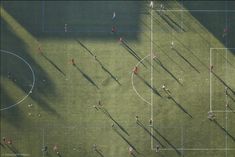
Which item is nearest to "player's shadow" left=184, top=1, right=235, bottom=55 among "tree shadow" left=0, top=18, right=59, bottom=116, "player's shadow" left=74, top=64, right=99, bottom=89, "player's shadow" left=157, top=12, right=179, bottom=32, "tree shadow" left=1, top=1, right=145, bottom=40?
"player's shadow" left=157, top=12, right=179, bottom=32

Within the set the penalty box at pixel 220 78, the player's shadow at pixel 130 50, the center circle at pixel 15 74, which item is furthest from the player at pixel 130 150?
the center circle at pixel 15 74

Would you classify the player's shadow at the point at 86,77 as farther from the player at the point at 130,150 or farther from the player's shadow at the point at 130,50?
the player at the point at 130,150

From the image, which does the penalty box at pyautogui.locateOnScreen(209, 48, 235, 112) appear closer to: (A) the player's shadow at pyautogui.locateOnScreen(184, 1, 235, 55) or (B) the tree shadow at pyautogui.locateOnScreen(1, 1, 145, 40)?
(A) the player's shadow at pyautogui.locateOnScreen(184, 1, 235, 55)

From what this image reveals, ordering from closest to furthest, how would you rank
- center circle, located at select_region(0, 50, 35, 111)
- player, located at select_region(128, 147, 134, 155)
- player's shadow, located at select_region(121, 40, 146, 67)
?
1. player, located at select_region(128, 147, 134, 155)
2. center circle, located at select_region(0, 50, 35, 111)
3. player's shadow, located at select_region(121, 40, 146, 67)

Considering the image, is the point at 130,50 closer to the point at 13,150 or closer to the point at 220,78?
the point at 220,78

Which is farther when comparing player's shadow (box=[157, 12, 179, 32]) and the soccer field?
player's shadow (box=[157, 12, 179, 32])

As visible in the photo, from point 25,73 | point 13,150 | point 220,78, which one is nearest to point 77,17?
point 25,73

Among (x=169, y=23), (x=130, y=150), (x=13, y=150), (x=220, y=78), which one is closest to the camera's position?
(x=130, y=150)

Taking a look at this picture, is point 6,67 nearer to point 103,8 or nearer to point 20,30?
point 20,30
